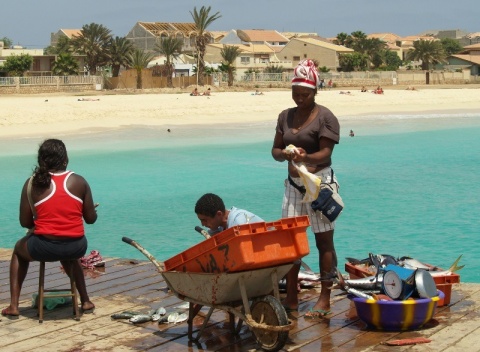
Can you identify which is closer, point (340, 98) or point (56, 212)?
point (56, 212)

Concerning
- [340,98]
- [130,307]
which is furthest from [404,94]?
[130,307]

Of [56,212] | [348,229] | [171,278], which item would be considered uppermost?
[56,212]

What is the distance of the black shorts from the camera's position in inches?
227

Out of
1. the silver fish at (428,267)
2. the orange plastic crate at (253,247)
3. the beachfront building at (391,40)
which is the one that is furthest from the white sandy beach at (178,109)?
the beachfront building at (391,40)

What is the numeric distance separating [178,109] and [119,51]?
32.3m

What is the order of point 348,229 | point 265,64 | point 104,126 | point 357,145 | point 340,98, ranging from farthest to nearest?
point 265,64 → point 340,98 → point 104,126 → point 357,145 → point 348,229

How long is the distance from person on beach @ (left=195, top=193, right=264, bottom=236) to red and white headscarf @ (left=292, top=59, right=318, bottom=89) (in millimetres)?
972

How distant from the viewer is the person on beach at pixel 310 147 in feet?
18.9

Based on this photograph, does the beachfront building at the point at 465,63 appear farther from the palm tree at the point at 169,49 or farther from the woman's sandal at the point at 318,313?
the woman's sandal at the point at 318,313

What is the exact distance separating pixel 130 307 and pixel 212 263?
143 centimetres

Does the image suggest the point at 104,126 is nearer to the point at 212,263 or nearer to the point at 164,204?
the point at 164,204

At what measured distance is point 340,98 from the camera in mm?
49781

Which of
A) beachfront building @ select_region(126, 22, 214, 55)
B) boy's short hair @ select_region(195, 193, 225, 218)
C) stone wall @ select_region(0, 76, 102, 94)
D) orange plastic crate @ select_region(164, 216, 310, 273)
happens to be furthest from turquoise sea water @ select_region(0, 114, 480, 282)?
beachfront building @ select_region(126, 22, 214, 55)

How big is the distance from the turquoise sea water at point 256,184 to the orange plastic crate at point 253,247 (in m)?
6.30
